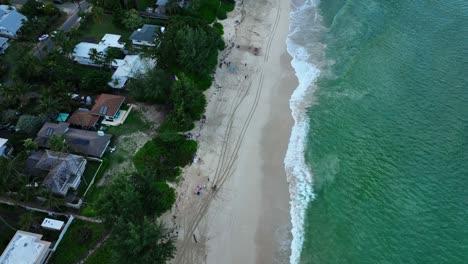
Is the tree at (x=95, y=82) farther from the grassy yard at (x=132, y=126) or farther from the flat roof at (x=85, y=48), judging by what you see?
the grassy yard at (x=132, y=126)

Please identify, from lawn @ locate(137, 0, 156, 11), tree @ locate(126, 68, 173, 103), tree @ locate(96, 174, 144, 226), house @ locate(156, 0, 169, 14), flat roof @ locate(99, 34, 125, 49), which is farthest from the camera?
lawn @ locate(137, 0, 156, 11)

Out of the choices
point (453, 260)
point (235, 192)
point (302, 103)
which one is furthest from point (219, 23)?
point (453, 260)

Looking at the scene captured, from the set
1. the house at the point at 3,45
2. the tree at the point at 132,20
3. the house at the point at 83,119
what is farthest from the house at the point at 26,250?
the tree at the point at 132,20

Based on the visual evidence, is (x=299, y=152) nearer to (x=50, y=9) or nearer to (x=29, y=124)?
(x=29, y=124)

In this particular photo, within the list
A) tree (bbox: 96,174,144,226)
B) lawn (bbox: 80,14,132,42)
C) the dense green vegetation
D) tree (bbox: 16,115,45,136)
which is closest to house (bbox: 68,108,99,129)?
tree (bbox: 16,115,45,136)

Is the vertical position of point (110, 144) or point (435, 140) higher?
point (435, 140)

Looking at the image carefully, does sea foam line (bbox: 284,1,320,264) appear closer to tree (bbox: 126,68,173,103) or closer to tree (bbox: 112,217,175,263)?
tree (bbox: 112,217,175,263)

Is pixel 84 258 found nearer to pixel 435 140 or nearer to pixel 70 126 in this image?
pixel 70 126
